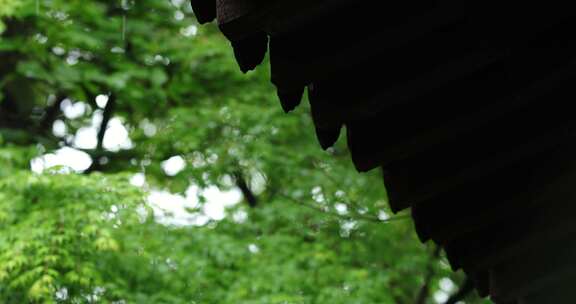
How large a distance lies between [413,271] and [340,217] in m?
1.06

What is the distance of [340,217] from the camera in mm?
8062

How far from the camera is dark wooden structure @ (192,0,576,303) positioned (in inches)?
67.1

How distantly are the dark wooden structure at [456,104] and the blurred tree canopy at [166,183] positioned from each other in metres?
4.07

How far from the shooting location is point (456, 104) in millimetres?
1938

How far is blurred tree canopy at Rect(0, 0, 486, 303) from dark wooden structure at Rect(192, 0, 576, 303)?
13.4 feet

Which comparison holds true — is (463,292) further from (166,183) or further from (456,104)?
(456,104)

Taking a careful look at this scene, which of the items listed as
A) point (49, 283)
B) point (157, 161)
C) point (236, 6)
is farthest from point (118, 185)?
point (236, 6)

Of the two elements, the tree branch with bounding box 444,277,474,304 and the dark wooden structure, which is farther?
the tree branch with bounding box 444,277,474,304

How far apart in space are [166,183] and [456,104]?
733 cm

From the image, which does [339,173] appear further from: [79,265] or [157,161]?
[79,265]

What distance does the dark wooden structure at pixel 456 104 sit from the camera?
5.59 feet

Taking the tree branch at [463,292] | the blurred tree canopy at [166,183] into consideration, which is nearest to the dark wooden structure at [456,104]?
the blurred tree canopy at [166,183]

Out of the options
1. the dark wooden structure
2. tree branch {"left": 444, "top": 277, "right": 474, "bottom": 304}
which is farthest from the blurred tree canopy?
the dark wooden structure

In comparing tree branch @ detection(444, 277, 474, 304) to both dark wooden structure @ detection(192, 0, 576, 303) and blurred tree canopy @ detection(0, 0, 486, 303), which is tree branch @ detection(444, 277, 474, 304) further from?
dark wooden structure @ detection(192, 0, 576, 303)
